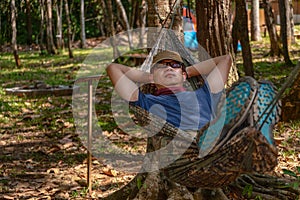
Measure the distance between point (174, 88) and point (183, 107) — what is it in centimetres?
18

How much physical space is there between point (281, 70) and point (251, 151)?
734 cm

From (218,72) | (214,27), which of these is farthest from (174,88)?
(214,27)

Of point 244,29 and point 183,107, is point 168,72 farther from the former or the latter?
point 244,29

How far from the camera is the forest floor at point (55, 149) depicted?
426cm

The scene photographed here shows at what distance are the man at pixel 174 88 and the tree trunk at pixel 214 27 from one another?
43.9 inches

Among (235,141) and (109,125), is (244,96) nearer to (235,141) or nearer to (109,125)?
(235,141)

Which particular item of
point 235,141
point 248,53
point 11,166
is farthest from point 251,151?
point 248,53

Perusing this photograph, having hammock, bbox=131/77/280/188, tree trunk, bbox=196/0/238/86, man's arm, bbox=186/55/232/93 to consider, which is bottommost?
hammock, bbox=131/77/280/188

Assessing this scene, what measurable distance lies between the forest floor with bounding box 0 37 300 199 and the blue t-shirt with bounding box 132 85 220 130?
4.09 ft

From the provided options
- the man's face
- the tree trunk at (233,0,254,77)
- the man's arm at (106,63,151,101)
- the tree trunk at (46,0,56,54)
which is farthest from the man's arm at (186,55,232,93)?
the tree trunk at (46,0,56,54)

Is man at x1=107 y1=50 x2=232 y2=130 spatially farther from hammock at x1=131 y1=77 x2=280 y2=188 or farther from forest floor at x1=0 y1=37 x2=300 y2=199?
forest floor at x1=0 y1=37 x2=300 y2=199

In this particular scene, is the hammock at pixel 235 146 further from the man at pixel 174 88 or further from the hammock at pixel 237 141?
the man at pixel 174 88

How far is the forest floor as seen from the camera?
426 centimetres

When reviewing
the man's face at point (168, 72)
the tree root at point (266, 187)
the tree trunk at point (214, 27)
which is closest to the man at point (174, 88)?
the man's face at point (168, 72)
